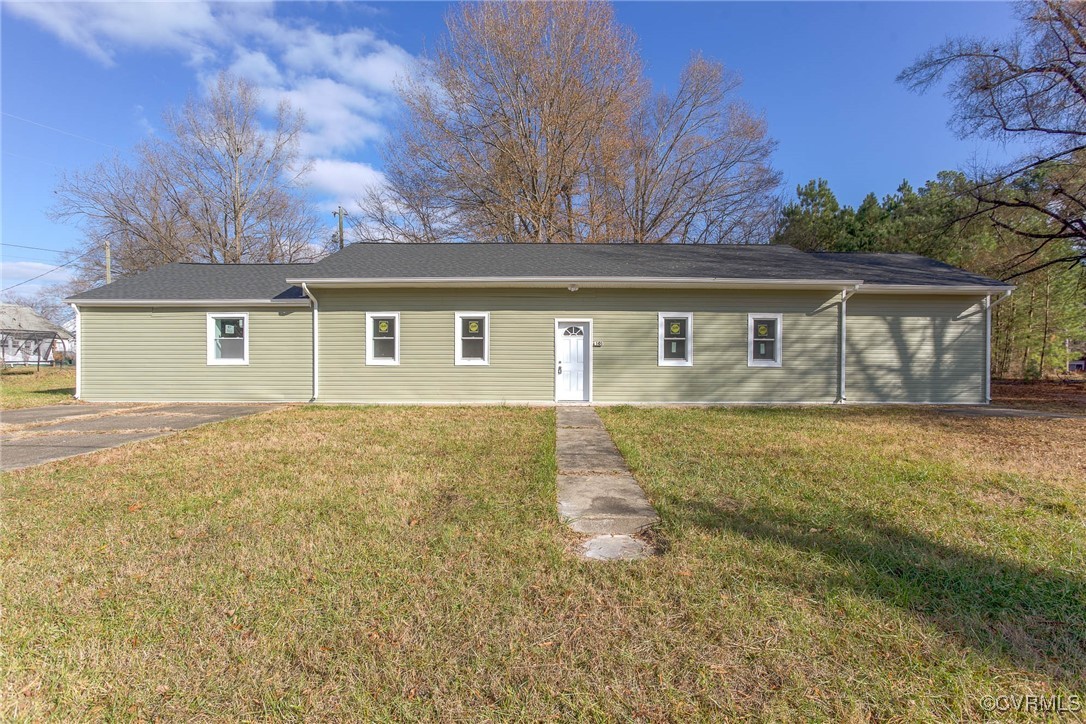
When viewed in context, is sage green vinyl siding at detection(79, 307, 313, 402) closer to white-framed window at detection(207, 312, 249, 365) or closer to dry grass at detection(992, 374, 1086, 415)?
white-framed window at detection(207, 312, 249, 365)

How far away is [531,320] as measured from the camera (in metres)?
11.2

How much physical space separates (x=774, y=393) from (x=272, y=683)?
11.6m

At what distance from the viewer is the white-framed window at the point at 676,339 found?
11266mm

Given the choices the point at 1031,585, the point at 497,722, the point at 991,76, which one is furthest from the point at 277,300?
the point at 991,76

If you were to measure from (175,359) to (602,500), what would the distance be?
12435 millimetres

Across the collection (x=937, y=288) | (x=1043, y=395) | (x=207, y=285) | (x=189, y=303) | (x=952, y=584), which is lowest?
(x=952, y=584)

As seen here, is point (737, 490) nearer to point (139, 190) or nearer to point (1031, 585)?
point (1031, 585)

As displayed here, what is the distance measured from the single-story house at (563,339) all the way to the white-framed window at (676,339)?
35 millimetres

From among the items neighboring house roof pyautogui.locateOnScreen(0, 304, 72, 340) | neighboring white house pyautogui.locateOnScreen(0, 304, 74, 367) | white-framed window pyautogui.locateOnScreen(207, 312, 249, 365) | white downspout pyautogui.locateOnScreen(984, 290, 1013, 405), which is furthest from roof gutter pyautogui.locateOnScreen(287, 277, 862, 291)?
neighboring house roof pyautogui.locateOnScreen(0, 304, 72, 340)

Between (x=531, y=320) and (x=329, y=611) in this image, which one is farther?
(x=531, y=320)

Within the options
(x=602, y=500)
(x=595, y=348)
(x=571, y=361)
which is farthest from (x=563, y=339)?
(x=602, y=500)

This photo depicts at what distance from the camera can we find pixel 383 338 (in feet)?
37.5

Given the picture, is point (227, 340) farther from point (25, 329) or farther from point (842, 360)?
point (25, 329)

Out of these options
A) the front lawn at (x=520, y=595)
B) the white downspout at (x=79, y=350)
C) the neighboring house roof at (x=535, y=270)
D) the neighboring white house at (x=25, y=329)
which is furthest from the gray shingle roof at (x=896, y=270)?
the neighboring white house at (x=25, y=329)
